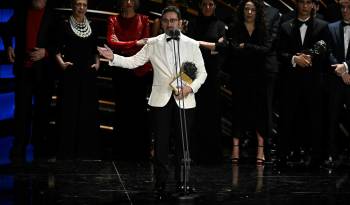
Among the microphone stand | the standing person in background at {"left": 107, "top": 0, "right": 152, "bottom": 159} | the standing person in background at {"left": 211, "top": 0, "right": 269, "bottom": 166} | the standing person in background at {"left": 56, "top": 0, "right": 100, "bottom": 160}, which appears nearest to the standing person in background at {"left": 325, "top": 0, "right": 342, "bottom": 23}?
the standing person in background at {"left": 211, "top": 0, "right": 269, "bottom": 166}

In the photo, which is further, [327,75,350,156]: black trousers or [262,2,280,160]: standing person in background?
[262,2,280,160]: standing person in background

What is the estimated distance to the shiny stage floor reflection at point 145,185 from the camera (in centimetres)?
516

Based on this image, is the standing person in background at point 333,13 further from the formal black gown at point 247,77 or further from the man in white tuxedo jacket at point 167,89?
the man in white tuxedo jacket at point 167,89

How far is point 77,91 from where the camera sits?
288 inches

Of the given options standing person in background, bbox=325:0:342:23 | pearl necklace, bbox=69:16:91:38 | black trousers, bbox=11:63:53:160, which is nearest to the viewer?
pearl necklace, bbox=69:16:91:38

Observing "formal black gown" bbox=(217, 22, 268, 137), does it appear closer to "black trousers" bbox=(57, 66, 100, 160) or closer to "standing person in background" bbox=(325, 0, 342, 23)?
"standing person in background" bbox=(325, 0, 342, 23)

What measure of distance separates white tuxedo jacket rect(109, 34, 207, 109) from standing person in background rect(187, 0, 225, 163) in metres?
1.63

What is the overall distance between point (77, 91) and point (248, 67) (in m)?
1.80

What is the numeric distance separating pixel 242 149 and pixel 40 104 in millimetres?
2433

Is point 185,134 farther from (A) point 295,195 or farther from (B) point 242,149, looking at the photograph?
(B) point 242,149

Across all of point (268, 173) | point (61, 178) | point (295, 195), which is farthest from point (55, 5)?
point (295, 195)

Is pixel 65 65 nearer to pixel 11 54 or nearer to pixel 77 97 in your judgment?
pixel 77 97

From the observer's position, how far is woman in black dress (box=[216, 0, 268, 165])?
713 centimetres

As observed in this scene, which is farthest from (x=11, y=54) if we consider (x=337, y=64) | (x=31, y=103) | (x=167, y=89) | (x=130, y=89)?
(x=337, y=64)
